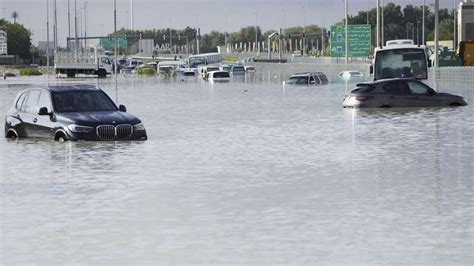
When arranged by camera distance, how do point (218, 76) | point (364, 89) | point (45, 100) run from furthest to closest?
point (218, 76), point (364, 89), point (45, 100)

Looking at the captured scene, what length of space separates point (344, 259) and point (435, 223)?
258 cm

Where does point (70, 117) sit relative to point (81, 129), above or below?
above

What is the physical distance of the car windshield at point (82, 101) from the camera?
25750 mm

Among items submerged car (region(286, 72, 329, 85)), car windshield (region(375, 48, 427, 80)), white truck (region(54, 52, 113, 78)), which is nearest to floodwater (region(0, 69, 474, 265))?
car windshield (region(375, 48, 427, 80))

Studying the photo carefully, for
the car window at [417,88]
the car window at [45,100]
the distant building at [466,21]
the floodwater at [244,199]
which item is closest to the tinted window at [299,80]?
the car window at [417,88]

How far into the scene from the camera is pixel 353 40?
103 meters

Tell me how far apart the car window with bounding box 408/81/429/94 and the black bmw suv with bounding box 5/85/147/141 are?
709 inches

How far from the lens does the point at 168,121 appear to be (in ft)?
114

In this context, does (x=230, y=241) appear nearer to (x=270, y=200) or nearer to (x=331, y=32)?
(x=270, y=200)

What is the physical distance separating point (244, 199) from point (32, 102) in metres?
12.5

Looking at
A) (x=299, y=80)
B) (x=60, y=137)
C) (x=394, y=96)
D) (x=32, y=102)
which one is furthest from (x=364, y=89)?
(x=299, y=80)

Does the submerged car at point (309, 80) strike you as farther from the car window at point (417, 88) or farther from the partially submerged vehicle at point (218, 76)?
the car window at point (417, 88)

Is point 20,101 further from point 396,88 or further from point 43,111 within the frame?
point 396,88

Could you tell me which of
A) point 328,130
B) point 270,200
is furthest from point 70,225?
point 328,130
